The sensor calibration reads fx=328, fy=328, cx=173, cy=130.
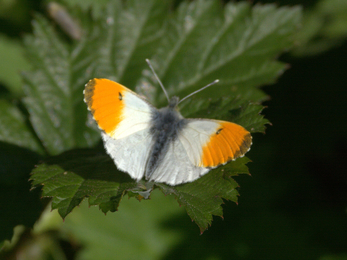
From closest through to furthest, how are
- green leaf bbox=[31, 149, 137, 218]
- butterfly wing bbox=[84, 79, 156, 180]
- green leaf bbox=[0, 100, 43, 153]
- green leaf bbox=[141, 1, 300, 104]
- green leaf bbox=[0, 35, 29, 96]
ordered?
green leaf bbox=[31, 149, 137, 218]
butterfly wing bbox=[84, 79, 156, 180]
green leaf bbox=[0, 100, 43, 153]
green leaf bbox=[141, 1, 300, 104]
green leaf bbox=[0, 35, 29, 96]

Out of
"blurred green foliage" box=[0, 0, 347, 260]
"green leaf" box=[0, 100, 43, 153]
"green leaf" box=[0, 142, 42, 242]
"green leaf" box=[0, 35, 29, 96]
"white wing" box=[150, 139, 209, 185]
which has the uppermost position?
"green leaf" box=[0, 35, 29, 96]

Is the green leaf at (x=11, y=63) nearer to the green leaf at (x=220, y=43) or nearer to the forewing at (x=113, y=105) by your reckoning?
the green leaf at (x=220, y=43)

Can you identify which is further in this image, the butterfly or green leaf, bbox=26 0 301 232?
green leaf, bbox=26 0 301 232

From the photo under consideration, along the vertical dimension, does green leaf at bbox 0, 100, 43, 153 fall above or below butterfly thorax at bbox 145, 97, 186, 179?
above

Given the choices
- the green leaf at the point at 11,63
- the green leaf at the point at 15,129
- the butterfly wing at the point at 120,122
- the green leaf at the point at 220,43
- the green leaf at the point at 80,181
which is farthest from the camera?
the green leaf at the point at 11,63

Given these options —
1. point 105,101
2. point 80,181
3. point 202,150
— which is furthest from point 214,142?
point 80,181

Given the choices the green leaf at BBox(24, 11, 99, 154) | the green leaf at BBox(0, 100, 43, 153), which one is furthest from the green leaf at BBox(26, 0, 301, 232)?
the green leaf at BBox(0, 100, 43, 153)

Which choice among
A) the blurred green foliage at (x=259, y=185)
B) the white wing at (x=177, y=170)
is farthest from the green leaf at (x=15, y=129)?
the white wing at (x=177, y=170)

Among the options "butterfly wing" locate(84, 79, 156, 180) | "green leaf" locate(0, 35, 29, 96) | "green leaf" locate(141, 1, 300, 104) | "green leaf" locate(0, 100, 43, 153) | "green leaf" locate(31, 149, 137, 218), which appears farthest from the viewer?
"green leaf" locate(0, 35, 29, 96)

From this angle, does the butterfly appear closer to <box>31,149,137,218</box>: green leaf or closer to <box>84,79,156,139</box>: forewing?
<box>84,79,156,139</box>: forewing
